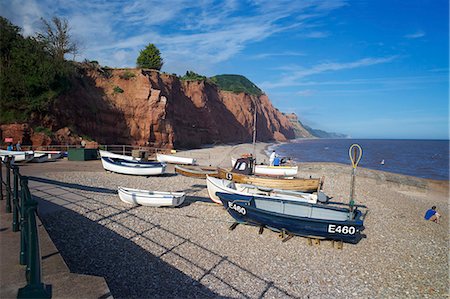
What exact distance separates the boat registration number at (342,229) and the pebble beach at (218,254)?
2.15 feet

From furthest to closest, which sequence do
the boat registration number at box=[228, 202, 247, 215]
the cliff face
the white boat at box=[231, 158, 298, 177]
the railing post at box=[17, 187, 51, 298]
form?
1. the cliff face
2. the white boat at box=[231, 158, 298, 177]
3. the boat registration number at box=[228, 202, 247, 215]
4. the railing post at box=[17, 187, 51, 298]

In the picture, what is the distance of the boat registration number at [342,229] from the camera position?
434 inches

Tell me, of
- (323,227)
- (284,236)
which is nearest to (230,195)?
(284,236)

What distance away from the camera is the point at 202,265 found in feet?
29.0

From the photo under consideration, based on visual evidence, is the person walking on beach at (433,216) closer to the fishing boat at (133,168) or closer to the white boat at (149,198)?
the white boat at (149,198)

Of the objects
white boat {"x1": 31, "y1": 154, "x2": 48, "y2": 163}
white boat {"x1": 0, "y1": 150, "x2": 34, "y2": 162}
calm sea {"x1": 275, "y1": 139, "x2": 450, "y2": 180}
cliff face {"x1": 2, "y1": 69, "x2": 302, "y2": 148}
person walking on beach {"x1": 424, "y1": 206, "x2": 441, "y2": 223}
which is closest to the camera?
person walking on beach {"x1": 424, "y1": 206, "x2": 441, "y2": 223}

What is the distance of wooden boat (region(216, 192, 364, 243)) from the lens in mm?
11125

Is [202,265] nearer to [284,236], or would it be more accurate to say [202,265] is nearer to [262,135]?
[284,236]

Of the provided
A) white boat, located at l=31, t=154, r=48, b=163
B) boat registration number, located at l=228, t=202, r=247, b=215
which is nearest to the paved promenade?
boat registration number, located at l=228, t=202, r=247, b=215

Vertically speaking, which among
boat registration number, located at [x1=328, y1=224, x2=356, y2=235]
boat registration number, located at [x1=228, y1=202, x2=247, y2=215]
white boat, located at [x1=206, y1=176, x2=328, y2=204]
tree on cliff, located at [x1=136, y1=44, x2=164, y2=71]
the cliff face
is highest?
tree on cliff, located at [x1=136, y1=44, x2=164, y2=71]

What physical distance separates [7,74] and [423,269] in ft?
121

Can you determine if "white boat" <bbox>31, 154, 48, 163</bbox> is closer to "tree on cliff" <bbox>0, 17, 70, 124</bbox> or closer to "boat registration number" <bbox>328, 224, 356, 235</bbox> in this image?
"tree on cliff" <bbox>0, 17, 70, 124</bbox>

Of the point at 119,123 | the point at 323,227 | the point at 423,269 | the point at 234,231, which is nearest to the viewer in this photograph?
the point at 423,269

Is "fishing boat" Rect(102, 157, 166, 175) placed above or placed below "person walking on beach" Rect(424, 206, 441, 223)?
above
